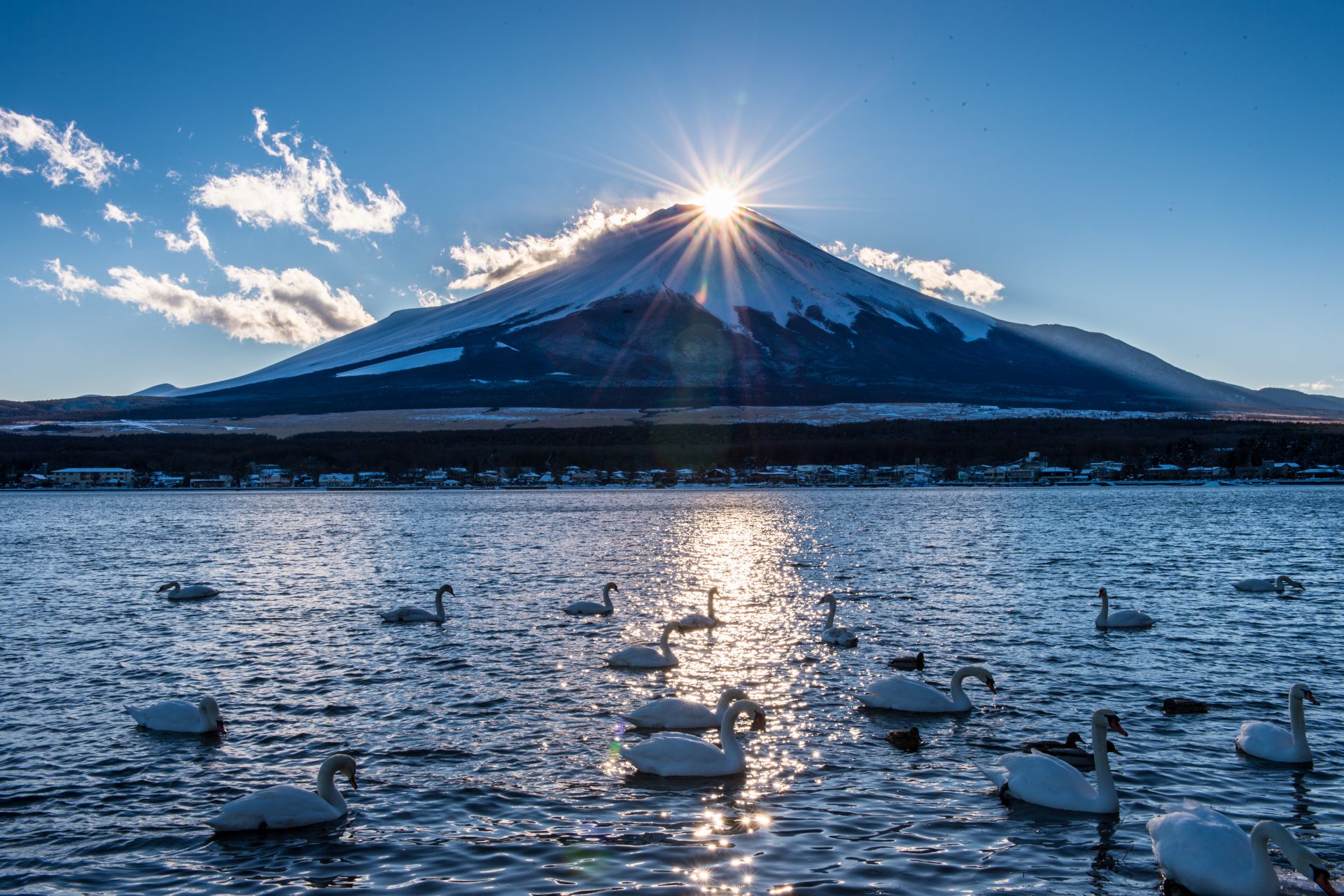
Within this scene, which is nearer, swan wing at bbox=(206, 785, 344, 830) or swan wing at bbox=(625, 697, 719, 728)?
Answer: swan wing at bbox=(206, 785, 344, 830)

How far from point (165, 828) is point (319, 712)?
4.98m

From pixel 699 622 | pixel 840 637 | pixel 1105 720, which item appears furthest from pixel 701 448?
pixel 1105 720

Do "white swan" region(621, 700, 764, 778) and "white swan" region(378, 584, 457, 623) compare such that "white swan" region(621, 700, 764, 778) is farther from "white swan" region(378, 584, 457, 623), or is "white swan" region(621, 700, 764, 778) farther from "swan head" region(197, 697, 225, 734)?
"white swan" region(378, 584, 457, 623)

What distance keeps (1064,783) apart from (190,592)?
87.7ft

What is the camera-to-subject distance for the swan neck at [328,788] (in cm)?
1191

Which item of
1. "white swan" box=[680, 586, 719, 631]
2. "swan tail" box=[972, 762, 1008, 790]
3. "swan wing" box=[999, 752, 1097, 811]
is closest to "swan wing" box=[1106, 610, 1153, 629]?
"white swan" box=[680, 586, 719, 631]

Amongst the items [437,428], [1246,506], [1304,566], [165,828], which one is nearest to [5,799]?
[165,828]

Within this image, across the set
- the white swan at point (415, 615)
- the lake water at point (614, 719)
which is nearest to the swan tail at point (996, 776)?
the lake water at point (614, 719)

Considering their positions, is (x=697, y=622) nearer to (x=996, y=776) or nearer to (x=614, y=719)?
(x=614, y=719)

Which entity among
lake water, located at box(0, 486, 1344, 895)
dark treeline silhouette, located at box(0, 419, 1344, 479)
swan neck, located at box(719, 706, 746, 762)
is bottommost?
lake water, located at box(0, 486, 1344, 895)

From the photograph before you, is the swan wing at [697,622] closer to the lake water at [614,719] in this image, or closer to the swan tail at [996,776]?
the lake water at [614,719]

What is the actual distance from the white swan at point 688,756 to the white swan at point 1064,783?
330 cm

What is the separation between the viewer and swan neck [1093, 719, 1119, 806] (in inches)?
468

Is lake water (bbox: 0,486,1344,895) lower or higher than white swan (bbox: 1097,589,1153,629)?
lower
